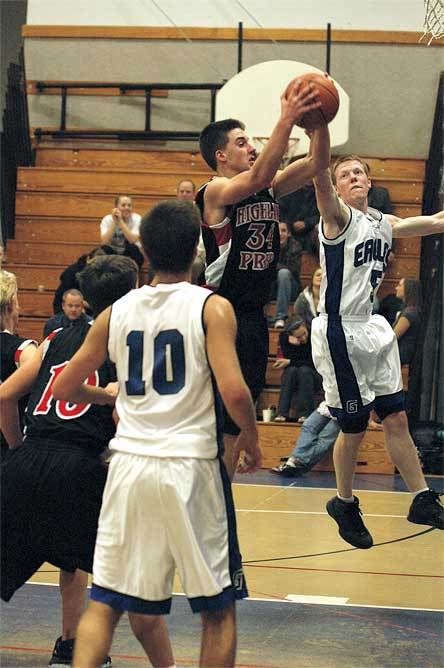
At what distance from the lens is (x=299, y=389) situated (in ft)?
31.1

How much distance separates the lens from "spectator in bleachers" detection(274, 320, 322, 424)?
945 centimetres

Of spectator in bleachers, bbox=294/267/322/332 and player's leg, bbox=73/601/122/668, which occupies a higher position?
spectator in bleachers, bbox=294/267/322/332

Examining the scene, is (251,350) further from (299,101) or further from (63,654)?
(63,654)

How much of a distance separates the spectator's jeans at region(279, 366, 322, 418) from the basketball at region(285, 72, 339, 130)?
17.9ft

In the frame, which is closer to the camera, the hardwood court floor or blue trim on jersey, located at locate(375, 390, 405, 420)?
the hardwood court floor

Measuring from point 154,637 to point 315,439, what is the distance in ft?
18.5

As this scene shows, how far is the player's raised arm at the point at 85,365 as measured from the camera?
309 centimetres

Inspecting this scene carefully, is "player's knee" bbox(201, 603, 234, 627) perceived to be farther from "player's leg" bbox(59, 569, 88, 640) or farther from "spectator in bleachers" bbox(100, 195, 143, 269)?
"spectator in bleachers" bbox(100, 195, 143, 269)

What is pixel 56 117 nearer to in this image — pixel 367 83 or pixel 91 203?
pixel 91 203

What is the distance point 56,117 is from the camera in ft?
45.2

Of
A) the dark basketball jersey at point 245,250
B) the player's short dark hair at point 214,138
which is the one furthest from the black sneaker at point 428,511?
the player's short dark hair at point 214,138

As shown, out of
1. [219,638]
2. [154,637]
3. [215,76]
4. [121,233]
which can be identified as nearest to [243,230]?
[154,637]

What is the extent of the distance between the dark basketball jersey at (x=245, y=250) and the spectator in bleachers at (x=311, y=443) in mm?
4215

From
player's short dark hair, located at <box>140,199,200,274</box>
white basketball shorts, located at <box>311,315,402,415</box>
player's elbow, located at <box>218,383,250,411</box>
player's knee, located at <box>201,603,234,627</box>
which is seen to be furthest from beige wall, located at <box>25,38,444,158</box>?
player's knee, located at <box>201,603,234,627</box>
